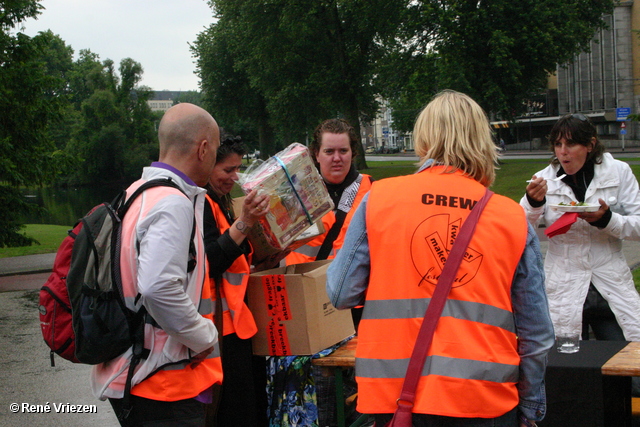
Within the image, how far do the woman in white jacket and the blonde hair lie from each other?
1.64 m

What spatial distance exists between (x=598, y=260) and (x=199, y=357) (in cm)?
256

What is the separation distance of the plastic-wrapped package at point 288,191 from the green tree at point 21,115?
47.5 feet

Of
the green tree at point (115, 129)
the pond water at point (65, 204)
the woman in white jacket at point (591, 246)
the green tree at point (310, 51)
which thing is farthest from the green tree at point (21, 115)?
the green tree at point (115, 129)

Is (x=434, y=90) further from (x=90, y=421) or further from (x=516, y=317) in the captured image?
(x=516, y=317)

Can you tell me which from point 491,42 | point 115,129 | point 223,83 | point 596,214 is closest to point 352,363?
point 596,214

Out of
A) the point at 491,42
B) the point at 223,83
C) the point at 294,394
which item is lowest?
the point at 294,394

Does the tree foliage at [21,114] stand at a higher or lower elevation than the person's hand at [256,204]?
higher

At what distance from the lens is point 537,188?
3633 mm

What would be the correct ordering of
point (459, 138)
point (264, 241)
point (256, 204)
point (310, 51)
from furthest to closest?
point (310, 51) < point (264, 241) < point (256, 204) < point (459, 138)

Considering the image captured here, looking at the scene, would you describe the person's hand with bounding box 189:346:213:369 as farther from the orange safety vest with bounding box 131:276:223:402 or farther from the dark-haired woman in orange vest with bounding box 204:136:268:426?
the dark-haired woman in orange vest with bounding box 204:136:268:426

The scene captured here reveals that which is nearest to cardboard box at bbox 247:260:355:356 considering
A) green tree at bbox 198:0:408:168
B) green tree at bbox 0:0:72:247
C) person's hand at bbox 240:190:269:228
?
person's hand at bbox 240:190:269:228

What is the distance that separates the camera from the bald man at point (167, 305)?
7.91ft

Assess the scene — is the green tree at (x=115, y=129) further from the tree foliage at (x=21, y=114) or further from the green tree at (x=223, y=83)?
the tree foliage at (x=21, y=114)

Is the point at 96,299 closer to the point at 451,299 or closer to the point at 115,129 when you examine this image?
the point at 451,299
